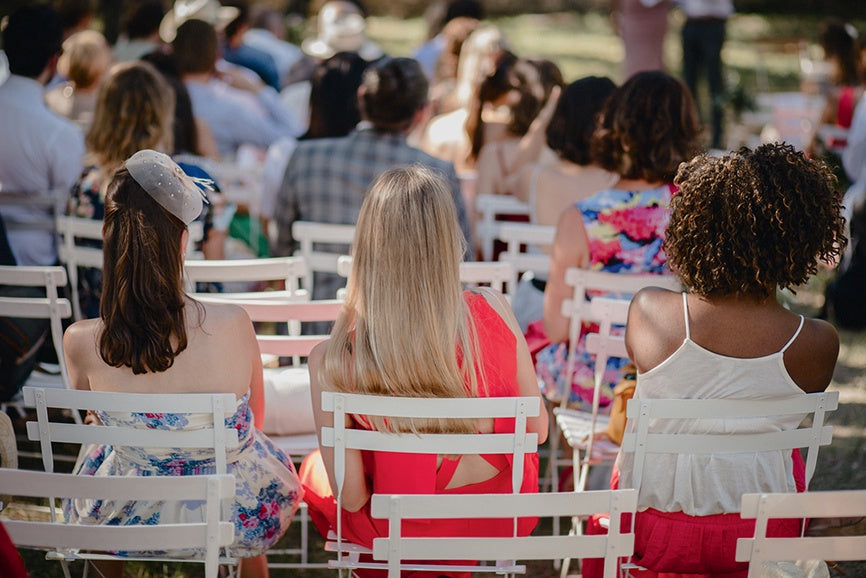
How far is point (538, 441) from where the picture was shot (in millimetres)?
2736

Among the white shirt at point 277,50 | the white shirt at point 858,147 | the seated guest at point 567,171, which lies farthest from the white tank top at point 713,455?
the white shirt at point 277,50

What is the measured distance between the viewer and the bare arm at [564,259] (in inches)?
155

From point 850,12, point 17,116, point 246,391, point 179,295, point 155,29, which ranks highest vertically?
point 850,12

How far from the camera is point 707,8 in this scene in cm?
1057

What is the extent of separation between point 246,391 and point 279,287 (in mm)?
3682

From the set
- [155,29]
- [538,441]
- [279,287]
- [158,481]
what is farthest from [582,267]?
[155,29]

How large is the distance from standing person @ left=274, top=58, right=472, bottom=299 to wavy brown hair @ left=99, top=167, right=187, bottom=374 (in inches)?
83.7

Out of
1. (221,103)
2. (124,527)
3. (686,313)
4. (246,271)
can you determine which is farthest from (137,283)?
(221,103)

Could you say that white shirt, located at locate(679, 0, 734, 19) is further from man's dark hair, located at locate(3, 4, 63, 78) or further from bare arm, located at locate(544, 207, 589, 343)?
bare arm, located at locate(544, 207, 589, 343)

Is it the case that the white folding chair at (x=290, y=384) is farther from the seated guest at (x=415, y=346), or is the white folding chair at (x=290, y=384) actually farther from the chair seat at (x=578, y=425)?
the chair seat at (x=578, y=425)

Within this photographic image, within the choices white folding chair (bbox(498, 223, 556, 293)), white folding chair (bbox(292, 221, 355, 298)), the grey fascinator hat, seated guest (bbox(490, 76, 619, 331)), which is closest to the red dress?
the grey fascinator hat

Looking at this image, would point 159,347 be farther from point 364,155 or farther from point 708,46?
point 708,46

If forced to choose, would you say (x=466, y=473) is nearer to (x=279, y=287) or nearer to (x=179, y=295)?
(x=179, y=295)

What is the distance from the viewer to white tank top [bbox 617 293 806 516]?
8.93 ft
